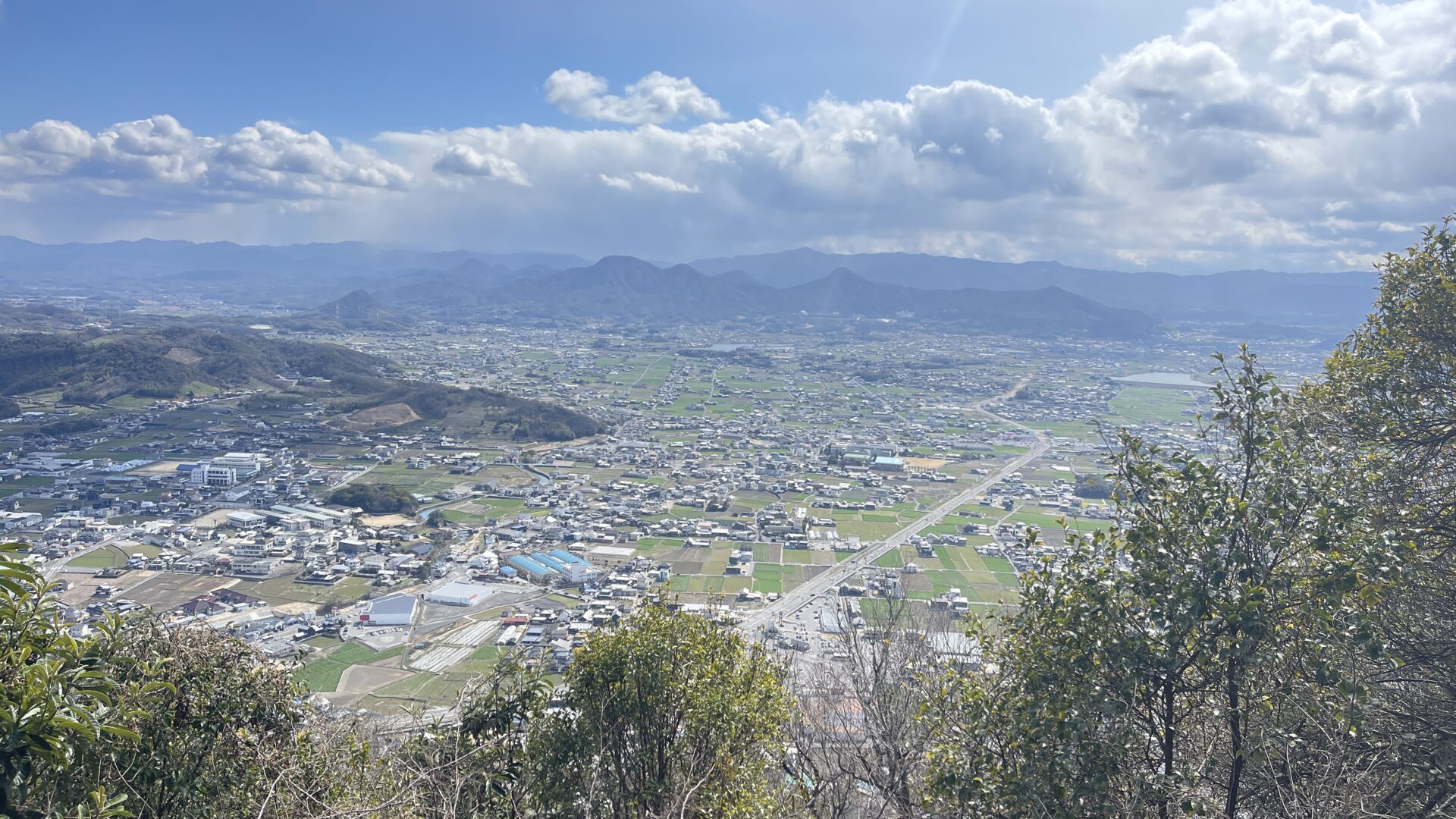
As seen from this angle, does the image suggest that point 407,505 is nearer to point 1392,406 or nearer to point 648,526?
point 648,526

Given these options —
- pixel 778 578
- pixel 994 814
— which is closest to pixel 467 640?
pixel 778 578

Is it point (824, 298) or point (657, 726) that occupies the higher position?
point (824, 298)

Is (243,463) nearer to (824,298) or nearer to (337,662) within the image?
(337,662)

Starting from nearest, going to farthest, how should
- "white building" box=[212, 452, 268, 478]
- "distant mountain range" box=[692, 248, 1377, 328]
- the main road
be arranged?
the main road < "white building" box=[212, 452, 268, 478] < "distant mountain range" box=[692, 248, 1377, 328]

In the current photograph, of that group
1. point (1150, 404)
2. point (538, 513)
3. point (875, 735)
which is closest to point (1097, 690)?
point (875, 735)

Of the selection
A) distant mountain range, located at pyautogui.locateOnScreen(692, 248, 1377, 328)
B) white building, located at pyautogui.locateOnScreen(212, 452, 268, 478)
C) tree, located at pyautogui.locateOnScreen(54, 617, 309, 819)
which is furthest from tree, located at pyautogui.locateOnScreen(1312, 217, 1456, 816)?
distant mountain range, located at pyautogui.locateOnScreen(692, 248, 1377, 328)

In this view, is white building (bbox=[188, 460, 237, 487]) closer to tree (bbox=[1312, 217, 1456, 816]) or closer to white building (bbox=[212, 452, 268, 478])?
white building (bbox=[212, 452, 268, 478])

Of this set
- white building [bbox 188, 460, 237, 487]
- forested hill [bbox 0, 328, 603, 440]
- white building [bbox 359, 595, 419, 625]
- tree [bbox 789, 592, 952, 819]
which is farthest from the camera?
forested hill [bbox 0, 328, 603, 440]

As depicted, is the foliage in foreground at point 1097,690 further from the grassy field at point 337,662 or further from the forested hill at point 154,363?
the forested hill at point 154,363
